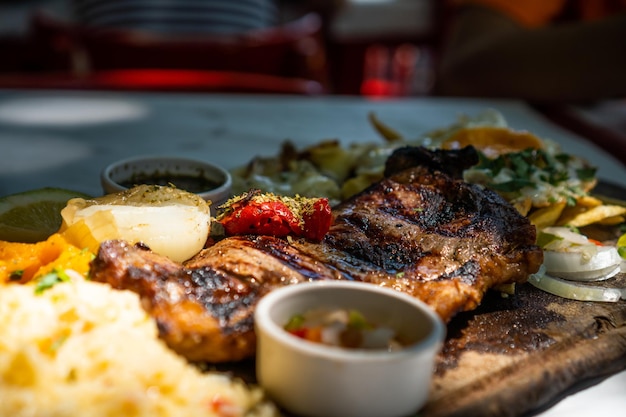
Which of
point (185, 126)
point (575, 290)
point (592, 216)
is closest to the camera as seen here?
point (575, 290)

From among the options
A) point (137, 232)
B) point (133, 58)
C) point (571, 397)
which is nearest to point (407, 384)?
point (571, 397)

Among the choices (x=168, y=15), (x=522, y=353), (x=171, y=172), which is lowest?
(x=522, y=353)

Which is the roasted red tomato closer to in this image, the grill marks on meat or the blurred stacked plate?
the grill marks on meat

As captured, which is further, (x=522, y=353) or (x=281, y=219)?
(x=281, y=219)

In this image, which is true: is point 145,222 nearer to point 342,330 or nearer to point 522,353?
point 342,330

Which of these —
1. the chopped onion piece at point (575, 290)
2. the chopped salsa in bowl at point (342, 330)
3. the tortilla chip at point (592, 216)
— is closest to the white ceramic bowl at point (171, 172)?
the chopped salsa in bowl at point (342, 330)

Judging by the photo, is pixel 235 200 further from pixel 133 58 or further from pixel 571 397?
pixel 133 58

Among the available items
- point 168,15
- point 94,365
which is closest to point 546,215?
point 94,365
